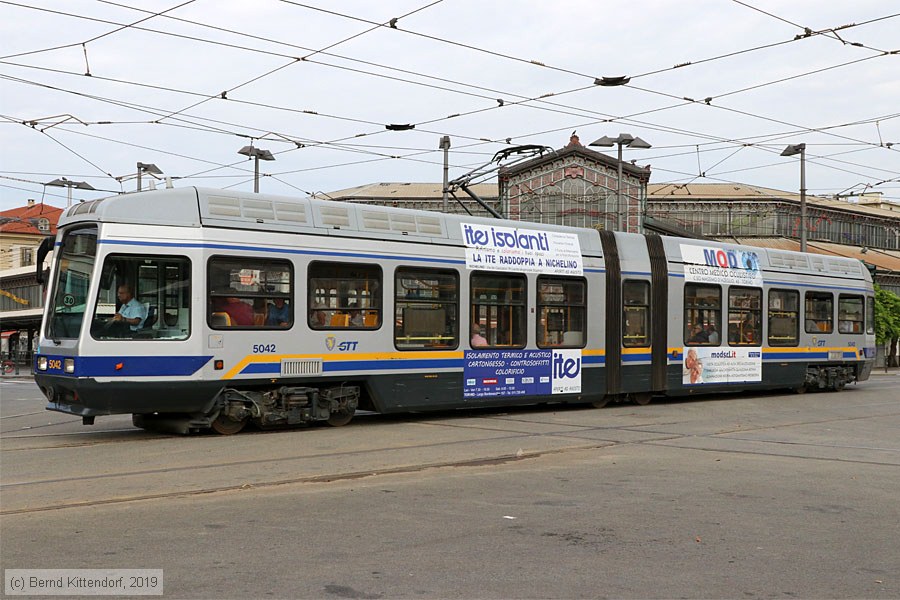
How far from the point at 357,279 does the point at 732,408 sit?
8736 millimetres

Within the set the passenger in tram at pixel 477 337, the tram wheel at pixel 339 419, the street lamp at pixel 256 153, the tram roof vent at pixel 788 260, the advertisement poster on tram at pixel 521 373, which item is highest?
the street lamp at pixel 256 153

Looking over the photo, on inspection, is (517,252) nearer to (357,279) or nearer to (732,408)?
(357,279)

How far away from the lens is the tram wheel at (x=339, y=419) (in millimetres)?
14859

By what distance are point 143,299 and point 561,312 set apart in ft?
25.4

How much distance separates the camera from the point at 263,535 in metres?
7.04

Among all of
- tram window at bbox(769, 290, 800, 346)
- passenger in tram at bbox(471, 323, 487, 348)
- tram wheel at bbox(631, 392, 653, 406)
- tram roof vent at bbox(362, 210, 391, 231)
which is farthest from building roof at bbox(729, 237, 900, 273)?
tram roof vent at bbox(362, 210, 391, 231)

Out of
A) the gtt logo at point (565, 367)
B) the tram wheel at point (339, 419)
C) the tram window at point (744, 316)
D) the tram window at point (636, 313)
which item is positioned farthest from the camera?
the tram window at point (744, 316)

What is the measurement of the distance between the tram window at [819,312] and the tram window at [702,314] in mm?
3782

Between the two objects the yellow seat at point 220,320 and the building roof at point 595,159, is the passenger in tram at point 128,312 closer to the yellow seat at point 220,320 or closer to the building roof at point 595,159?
the yellow seat at point 220,320

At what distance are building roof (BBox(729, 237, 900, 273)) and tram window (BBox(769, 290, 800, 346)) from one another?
3577 centimetres

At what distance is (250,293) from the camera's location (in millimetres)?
13602

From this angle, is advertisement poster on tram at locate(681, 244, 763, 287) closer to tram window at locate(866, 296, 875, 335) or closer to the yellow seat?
tram window at locate(866, 296, 875, 335)

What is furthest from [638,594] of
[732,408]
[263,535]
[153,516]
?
[732,408]

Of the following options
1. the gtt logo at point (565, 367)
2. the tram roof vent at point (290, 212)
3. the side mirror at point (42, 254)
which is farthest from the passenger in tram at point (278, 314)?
the gtt logo at point (565, 367)
